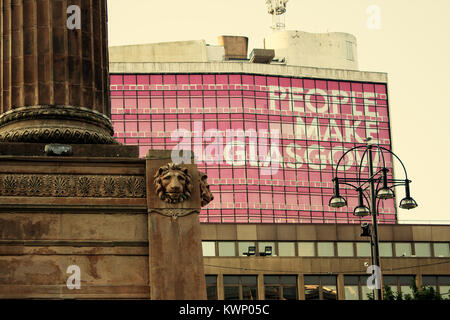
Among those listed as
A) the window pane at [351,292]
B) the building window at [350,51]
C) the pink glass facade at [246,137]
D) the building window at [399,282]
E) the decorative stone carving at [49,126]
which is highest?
the building window at [350,51]

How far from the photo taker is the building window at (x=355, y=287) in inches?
3629

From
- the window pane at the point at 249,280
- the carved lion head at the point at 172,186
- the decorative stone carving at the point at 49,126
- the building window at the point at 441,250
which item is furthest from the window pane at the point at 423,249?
the carved lion head at the point at 172,186

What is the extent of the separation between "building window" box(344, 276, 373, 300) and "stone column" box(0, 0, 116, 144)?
75.6 metres

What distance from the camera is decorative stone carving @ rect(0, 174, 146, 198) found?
1678 cm

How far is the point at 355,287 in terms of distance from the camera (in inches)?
3639

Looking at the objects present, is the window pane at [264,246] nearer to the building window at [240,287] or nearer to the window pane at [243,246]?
the window pane at [243,246]

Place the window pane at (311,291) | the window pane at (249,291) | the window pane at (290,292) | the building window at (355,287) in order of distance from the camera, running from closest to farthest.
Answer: the window pane at (249,291) < the window pane at (290,292) < the window pane at (311,291) < the building window at (355,287)

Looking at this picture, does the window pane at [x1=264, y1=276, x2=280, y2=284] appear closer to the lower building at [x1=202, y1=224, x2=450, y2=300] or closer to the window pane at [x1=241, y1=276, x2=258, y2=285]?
the lower building at [x1=202, y1=224, x2=450, y2=300]

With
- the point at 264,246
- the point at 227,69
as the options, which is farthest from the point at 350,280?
the point at 227,69

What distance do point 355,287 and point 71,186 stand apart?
254 ft

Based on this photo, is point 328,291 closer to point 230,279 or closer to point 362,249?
point 362,249

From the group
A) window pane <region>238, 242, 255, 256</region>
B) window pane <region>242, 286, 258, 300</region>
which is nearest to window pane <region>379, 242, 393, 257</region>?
window pane <region>238, 242, 255, 256</region>

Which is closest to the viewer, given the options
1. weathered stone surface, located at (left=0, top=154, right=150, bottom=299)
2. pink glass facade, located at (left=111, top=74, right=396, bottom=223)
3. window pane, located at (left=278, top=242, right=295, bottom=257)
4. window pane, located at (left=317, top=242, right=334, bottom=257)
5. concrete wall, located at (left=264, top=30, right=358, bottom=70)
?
weathered stone surface, located at (left=0, top=154, right=150, bottom=299)

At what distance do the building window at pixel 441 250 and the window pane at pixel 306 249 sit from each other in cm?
1080
